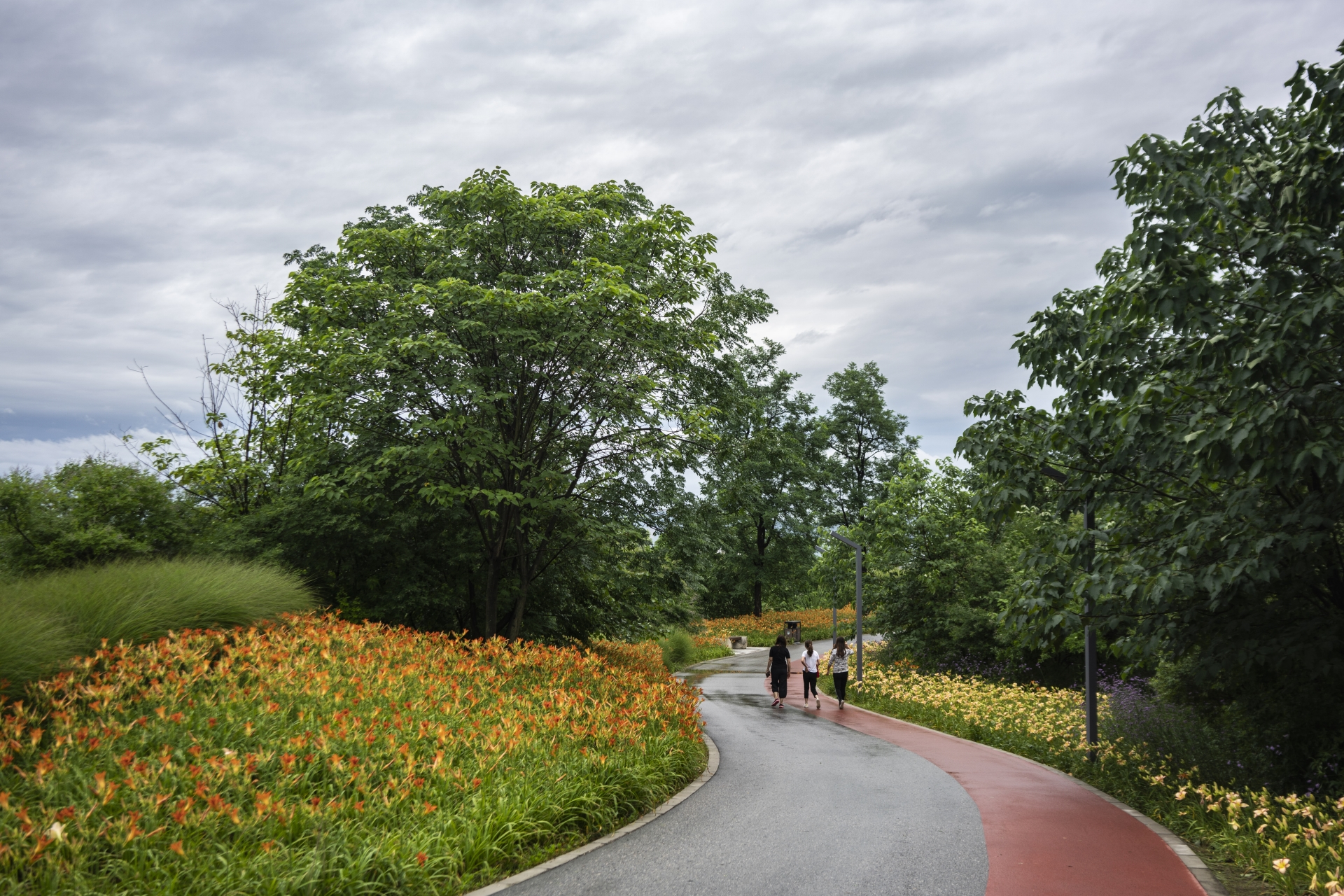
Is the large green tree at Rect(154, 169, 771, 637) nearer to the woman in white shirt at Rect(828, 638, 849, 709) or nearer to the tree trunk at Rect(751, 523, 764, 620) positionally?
the woman in white shirt at Rect(828, 638, 849, 709)

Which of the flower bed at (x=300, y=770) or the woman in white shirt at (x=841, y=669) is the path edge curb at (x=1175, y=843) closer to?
the flower bed at (x=300, y=770)

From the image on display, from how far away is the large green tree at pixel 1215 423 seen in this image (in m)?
6.57

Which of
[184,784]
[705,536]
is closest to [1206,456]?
[184,784]

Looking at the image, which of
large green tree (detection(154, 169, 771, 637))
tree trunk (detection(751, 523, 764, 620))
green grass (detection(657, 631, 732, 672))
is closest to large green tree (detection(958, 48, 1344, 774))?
large green tree (detection(154, 169, 771, 637))

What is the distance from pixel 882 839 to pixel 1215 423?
465cm

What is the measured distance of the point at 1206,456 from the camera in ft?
22.2

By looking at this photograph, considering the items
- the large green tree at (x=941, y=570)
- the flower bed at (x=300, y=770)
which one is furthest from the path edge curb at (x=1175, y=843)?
the large green tree at (x=941, y=570)

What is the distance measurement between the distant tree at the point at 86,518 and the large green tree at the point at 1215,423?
1333 cm

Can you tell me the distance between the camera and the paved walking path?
6363mm

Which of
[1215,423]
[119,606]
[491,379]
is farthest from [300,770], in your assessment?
[491,379]

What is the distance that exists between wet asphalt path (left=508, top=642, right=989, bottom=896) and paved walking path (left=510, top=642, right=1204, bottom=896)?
0.02 meters

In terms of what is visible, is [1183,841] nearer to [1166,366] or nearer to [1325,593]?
[1325,593]

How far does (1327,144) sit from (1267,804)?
243 inches

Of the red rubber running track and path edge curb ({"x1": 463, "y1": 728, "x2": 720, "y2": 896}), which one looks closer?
path edge curb ({"x1": 463, "y1": 728, "x2": 720, "y2": 896})
